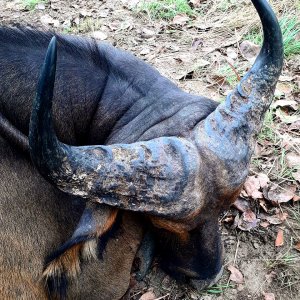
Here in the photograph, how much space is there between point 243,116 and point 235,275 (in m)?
1.65

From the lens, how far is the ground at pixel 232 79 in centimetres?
444

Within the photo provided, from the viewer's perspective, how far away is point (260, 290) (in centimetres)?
434

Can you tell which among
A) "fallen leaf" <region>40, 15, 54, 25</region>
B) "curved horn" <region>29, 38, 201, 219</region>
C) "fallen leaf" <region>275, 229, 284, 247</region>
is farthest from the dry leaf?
"fallen leaf" <region>40, 15, 54, 25</region>

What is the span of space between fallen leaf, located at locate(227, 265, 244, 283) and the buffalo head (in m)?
0.72

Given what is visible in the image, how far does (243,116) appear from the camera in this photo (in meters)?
3.43

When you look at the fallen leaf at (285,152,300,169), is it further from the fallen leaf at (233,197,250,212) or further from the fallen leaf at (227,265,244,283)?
the fallen leaf at (227,265,244,283)

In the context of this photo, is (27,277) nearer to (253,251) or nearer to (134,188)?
(134,188)

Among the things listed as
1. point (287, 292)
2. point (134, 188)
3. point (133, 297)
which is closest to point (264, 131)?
point (287, 292)

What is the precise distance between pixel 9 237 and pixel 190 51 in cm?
426

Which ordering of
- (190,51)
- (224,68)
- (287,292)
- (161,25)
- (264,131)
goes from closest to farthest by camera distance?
(287,292), (264,131), (224,68), (190,51), (161,25)

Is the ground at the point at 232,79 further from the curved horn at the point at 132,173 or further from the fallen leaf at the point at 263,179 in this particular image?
the curved horn at the point at 132,173

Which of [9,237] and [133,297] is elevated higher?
[9,237]

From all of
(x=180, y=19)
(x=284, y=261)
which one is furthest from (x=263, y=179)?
(x=180, y=19)

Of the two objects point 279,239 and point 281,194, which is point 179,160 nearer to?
point 279,239
